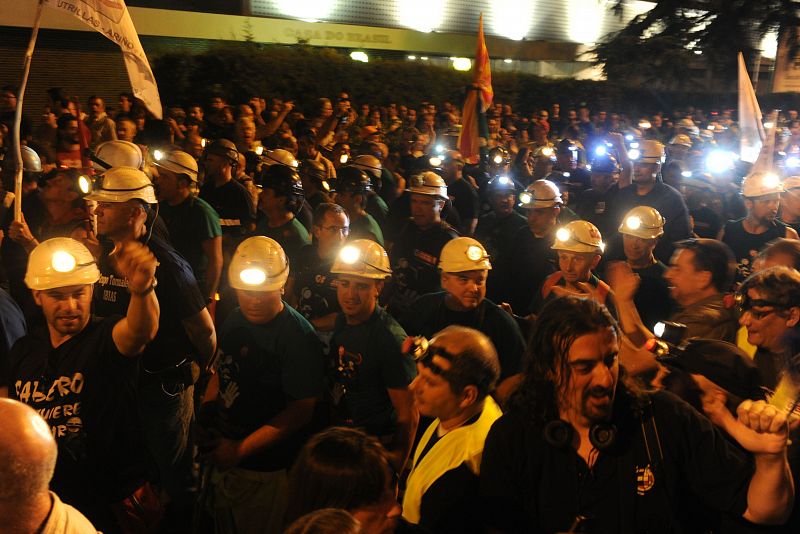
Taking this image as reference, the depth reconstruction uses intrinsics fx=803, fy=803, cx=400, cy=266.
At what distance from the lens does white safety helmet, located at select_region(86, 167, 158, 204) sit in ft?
15.6

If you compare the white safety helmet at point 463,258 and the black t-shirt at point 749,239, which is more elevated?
the white safety helmet at point 463,258

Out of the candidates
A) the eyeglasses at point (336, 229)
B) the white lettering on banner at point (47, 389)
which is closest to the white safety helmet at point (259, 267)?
the white lettering on banner at point (47, 389)

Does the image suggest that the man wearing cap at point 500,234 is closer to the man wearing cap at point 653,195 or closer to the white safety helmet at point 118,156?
the man wearing cap at point 653,195

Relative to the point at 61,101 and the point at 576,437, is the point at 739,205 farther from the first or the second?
the point at 61,101

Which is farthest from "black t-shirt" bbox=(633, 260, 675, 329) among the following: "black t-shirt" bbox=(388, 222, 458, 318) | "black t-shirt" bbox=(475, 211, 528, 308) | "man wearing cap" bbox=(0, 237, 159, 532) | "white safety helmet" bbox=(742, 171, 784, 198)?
"man wearing cap" bbox=(0, 237, 159, 532)

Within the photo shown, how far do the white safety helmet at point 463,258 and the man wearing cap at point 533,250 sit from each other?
5.47ft

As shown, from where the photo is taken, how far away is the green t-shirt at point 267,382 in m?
4.16

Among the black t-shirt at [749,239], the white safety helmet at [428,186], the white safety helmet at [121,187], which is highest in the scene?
the white safety helmet at [121,187]

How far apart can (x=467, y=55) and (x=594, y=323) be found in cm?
2870

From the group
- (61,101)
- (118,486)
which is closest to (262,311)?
(118,486)

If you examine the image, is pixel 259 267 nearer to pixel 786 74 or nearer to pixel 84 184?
pixel 84 184

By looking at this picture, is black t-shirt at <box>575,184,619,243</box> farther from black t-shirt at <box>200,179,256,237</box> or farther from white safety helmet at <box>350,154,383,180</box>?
black t-shirt at <box>200,179,256,237</box>

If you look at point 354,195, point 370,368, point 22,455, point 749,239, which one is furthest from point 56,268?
point 749,239

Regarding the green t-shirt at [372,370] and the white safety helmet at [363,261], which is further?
the white safety helmet at [363,261]
